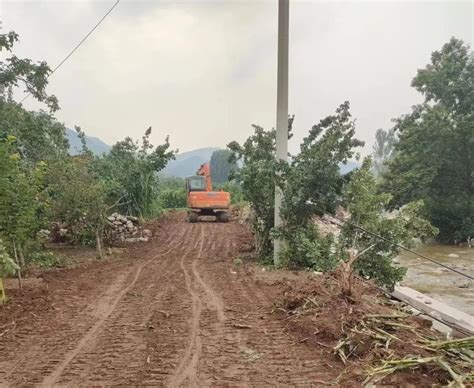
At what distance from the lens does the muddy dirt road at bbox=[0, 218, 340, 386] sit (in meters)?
4.42

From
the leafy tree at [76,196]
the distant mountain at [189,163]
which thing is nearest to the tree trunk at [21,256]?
the leafy tree at [76,196]

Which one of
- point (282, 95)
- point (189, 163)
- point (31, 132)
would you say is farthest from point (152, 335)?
point (189, 163)

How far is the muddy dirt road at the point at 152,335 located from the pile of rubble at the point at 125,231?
5.39 meters

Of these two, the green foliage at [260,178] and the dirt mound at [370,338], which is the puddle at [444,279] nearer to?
the green foliage at [260,178]

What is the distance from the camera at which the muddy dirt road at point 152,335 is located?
4.42 m

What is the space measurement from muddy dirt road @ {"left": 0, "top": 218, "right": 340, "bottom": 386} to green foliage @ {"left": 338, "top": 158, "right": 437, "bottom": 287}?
212 centimetres

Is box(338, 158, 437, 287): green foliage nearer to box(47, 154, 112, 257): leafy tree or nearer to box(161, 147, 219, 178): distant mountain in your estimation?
box(47, 154, 112, 257): leafy tree

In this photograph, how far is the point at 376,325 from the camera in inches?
211

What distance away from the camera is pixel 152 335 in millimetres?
5574

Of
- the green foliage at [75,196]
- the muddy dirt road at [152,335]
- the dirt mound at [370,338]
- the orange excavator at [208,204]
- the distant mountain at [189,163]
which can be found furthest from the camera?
the distant mountain at [189,163]

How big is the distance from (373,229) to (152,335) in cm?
534

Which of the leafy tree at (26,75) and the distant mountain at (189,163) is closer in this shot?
the leafy tree at (26,75)

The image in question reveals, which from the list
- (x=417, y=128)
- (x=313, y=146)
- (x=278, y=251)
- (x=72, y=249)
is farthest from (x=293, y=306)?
(x=417, y=128)

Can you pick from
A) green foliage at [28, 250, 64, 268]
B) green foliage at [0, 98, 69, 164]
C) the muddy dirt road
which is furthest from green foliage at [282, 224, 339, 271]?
green foliage at [0, 98, 69, 164]
